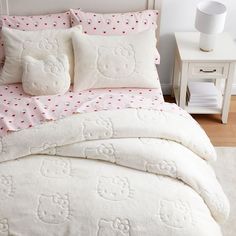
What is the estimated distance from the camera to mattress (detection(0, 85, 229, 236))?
1.93 meters

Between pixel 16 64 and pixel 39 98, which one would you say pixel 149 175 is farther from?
pixel 16 64

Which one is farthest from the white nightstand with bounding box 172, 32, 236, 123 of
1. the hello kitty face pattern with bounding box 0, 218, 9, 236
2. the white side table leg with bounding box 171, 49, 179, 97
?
the hello kitty face pattern with bounding box 0, 218, 9, 236

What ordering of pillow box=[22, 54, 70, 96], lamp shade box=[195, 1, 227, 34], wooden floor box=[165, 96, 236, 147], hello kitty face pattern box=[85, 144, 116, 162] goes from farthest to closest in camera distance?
wooden floor box=[165, 96, 236, 147] → lamp shade box=[195, 1, 227, 34] → pillow box=[22, 54, 70, 96] → hello kitty face pattern box=[85, 144, 116, 162]

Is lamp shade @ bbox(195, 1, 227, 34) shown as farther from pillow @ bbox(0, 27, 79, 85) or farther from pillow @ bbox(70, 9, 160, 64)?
pillow @ bbox(0, 27, 79, 85)

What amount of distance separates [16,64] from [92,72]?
0.45m

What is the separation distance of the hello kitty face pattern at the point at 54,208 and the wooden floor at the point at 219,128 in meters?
1.43

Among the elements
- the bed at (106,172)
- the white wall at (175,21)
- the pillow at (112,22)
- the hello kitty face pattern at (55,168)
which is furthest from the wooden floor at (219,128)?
the hello kitty face pattern at (55,168)

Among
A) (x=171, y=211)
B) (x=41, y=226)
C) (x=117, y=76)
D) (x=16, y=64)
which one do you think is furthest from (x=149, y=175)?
(x=16, y=64)

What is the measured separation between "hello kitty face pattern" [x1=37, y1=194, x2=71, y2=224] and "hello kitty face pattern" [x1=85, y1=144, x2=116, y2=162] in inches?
10.1

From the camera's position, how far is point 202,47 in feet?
10.1

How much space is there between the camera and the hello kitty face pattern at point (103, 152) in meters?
2.16

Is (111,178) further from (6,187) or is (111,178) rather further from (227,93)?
(227,93)

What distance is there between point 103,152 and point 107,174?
0.12 meters

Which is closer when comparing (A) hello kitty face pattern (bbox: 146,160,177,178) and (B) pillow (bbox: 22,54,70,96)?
(A) hello kitty face pattern (bbox: 146,160,177,178)
